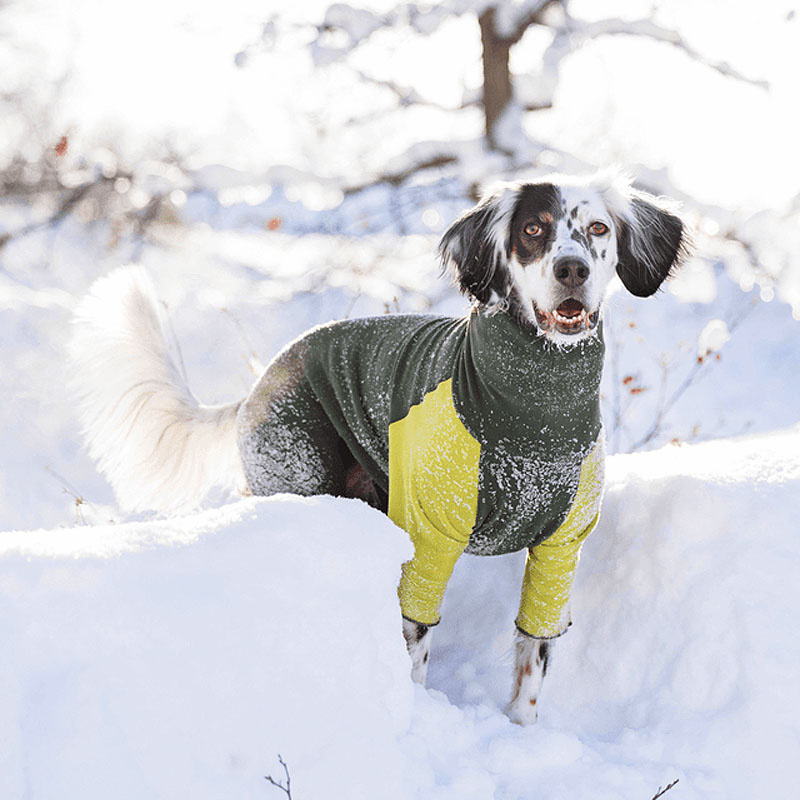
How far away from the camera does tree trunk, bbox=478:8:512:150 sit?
7.24 metres

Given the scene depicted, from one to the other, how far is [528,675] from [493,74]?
6398mm

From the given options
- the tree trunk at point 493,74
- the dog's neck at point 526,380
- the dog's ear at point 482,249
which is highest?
the tree trunk at point 493,74

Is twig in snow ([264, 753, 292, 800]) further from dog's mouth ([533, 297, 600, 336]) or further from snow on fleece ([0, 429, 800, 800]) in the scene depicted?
dog's mouth ([533, 297, 600, 336])

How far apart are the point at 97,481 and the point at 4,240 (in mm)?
4663

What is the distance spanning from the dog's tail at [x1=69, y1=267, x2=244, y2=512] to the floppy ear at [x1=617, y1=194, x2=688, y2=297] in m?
1.61

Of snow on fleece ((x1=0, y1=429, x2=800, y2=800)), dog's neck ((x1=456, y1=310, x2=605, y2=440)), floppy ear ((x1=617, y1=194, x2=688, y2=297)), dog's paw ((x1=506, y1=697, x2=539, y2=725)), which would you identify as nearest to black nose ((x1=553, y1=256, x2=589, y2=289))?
dog's neck ((x1=456, y1=310, x2=605, y2=440))

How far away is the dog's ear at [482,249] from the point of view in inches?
88.7

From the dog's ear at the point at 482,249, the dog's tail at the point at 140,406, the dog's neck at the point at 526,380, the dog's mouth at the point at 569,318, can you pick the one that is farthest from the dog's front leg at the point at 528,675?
the dog's tail at the point at 140,406

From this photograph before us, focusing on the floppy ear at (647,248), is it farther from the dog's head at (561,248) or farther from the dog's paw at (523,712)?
the dog's paw at (523,712)

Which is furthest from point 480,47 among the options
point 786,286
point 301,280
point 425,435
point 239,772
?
point 239,772

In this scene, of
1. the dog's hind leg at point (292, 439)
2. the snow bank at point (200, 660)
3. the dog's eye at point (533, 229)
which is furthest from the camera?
the dog's hind leg at point (292, 439)

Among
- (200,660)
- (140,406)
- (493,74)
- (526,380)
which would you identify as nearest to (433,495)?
(526,380)

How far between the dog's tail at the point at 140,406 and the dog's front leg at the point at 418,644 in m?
1.10

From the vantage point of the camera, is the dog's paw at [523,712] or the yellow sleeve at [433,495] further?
the dog's paw at [523,712]
